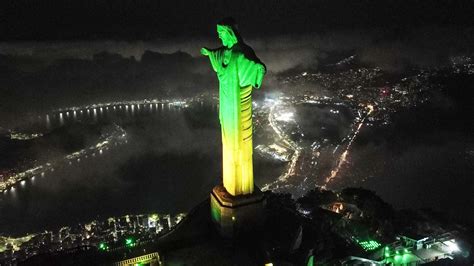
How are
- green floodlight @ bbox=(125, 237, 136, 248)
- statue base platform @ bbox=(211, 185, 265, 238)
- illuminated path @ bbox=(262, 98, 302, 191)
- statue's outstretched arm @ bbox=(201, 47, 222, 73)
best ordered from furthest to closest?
1. illuminated path @ bbox=(262, 98, 302, 191)
2. green floodlight @ bbox=(125, 237, 136, 248)
3. statue base platform @ bbox=(211, 185, 265, 238)
4. statue's outstretched arm @ bbox=(201, 47, 222, 73)

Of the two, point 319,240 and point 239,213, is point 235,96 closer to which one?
point 239,213

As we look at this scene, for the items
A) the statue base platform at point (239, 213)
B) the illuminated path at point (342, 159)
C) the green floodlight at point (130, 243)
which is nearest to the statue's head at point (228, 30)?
the statue base platform at point (239, 213)

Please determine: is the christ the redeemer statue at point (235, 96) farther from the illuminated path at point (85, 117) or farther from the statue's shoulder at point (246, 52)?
the illuminated path at point (85, 117)

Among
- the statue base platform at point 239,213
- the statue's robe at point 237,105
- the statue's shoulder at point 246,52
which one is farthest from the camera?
the statue base platform at point 239,213

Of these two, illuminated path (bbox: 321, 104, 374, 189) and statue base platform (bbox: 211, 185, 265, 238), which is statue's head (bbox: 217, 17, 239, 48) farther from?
illuminated path (bbox: 321, 104, 374, 189)

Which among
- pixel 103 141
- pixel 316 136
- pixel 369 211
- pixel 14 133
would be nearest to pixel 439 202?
pixel 369 211

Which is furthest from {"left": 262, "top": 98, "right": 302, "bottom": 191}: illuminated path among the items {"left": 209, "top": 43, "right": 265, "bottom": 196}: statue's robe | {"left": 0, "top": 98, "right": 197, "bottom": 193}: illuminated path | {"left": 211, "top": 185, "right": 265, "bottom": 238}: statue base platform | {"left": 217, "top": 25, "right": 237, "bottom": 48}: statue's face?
{"left": 217, "top": 25, "right": 237, "bottom": 48}: statue's face
